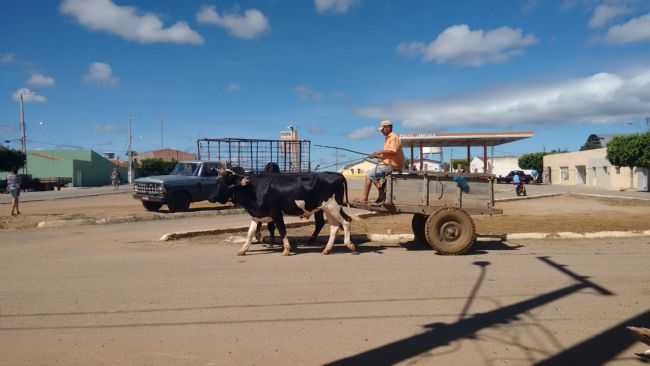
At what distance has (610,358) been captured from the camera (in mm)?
4754

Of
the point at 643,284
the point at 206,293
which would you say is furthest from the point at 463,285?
the point at 206,293

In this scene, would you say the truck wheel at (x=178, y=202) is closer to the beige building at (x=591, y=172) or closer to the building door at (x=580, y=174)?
the beige building at (x=591, y=172)

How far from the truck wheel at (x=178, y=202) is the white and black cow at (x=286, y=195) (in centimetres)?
915

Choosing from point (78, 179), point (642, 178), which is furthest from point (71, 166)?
point (642, 178)

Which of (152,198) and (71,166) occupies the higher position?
(71,166)

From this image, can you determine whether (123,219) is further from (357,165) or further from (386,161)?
(357,165)

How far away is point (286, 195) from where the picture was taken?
10.6m

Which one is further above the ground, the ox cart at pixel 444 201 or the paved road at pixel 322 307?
the ox cart at pixel 444 201

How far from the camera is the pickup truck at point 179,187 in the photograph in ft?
63.2

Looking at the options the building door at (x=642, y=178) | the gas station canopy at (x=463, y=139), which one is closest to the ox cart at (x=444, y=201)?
the gas station canopy at (x=463, y=139)

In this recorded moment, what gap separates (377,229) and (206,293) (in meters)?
7.90

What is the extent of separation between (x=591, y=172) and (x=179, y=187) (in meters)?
49.8

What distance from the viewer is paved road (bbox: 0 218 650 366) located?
16.2ft

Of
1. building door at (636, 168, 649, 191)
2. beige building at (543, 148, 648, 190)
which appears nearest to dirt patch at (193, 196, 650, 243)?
building door at (636, 168, 649, 191)
